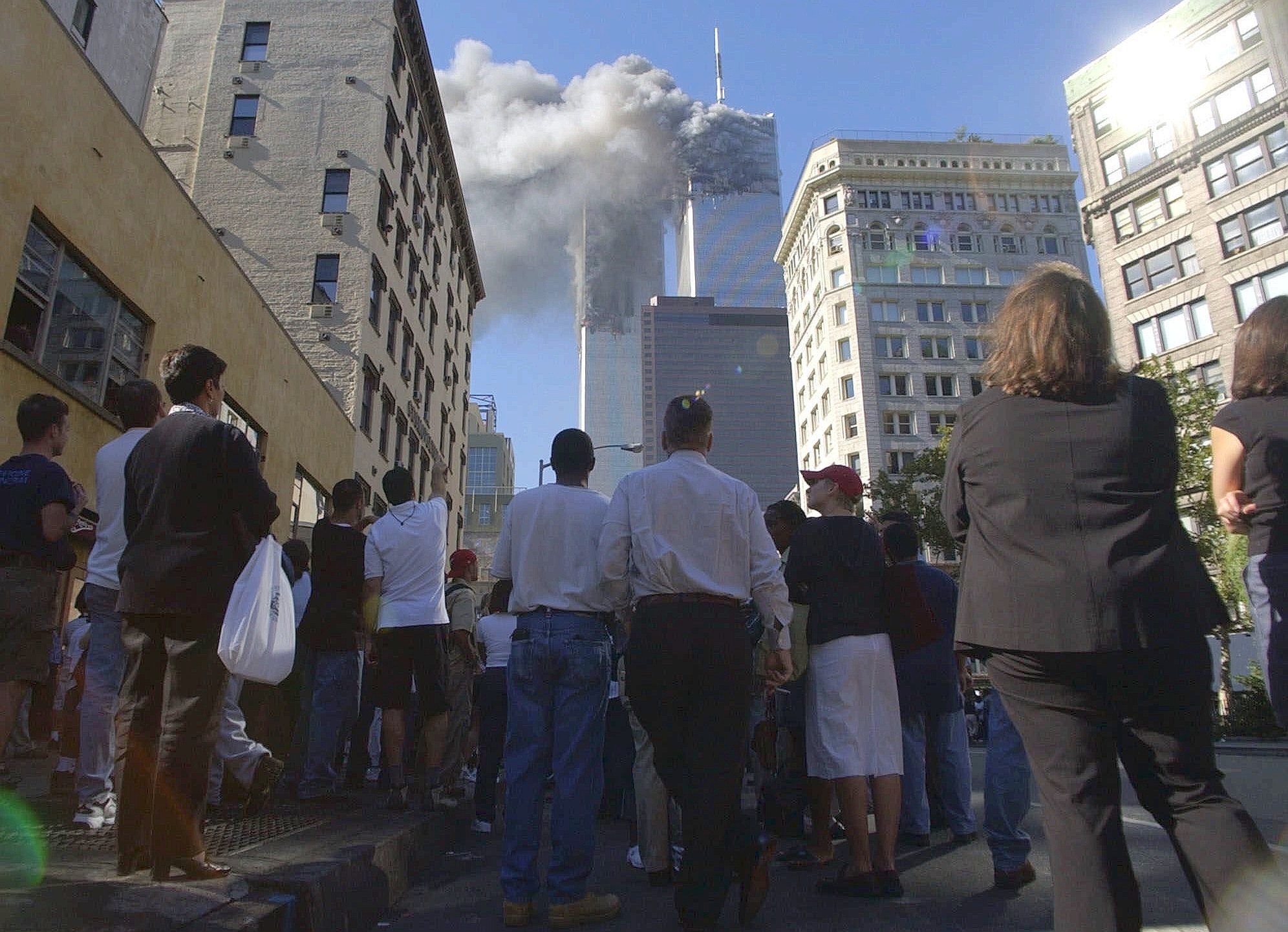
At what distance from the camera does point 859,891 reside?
3.79 metres

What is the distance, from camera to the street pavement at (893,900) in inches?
133

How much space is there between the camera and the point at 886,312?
2549 inches

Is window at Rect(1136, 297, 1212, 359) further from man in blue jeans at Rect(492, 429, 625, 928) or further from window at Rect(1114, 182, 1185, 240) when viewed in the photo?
man in blue jeans at Rect(492, 429, 625, 928)

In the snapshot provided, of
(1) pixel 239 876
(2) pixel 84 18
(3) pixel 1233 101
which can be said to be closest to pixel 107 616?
(1) pixel 239 876

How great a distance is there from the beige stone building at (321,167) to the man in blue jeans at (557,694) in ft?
70.2

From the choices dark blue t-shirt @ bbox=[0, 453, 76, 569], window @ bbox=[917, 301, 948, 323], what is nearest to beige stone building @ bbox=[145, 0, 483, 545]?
dark blue t-shirt @ bbox=[0, 453, 76, 569]

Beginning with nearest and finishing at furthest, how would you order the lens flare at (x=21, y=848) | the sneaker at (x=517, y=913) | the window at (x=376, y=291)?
the lens flare at (x=21, y=848)
the sneaker at (x=517, y=913)
the window at (x=376, y=291)

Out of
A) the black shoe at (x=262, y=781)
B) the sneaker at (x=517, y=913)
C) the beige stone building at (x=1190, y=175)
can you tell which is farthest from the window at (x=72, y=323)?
the beige stone building at (x=1190, y=175)

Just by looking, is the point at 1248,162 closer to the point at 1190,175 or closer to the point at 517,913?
the point at 1190,175

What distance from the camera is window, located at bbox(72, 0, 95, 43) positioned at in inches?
623

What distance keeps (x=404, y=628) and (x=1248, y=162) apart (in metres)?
40.9

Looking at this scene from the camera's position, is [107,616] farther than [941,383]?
No

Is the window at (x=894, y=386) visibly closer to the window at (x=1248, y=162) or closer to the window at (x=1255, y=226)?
the window at (x=1248, y=162)

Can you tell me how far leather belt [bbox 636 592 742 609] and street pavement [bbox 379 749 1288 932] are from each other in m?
1.28
